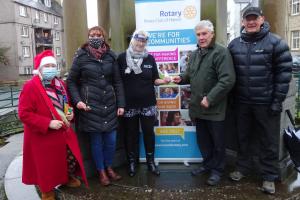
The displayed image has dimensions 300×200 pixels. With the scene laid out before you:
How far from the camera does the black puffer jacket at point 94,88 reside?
13.6 feet

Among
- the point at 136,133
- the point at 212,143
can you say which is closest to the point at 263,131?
the point at 212,143

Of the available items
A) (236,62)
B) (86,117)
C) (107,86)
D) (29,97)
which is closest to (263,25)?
(236,62)

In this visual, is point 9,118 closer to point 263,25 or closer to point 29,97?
point 29,97

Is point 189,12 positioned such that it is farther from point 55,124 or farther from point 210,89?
point 55,124

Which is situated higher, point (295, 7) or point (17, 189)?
point (295, 7)

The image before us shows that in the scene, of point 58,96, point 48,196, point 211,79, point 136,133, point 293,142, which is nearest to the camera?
point 58,96

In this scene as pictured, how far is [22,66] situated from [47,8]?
50.9ft

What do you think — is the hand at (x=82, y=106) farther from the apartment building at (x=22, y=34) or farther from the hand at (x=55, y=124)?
the apartment building at (x=22, y=34)

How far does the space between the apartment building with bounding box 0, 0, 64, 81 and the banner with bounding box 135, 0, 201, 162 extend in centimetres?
3881

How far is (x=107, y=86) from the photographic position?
167 inches

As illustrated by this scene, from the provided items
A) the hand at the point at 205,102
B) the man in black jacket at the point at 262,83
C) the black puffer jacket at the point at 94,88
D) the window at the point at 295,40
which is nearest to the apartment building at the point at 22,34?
the window at the point at 295,40

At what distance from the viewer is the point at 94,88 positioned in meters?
4.18

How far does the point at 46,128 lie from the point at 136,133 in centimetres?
137

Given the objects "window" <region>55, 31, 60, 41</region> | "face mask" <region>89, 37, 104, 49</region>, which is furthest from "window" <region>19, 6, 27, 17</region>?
"face mask" <region>89, 37, 104, 49</region>
